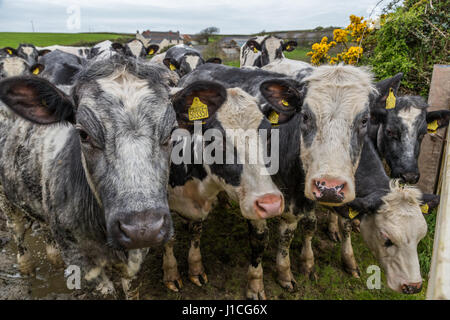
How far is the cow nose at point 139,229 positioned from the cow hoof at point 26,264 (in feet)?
9.65

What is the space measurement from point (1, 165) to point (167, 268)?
2.23 meters

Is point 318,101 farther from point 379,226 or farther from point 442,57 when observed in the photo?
point 442,57

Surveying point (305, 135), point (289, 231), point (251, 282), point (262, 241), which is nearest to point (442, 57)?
point (305, 135)

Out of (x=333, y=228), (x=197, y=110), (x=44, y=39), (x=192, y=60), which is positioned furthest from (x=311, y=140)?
(x=44, y=39)

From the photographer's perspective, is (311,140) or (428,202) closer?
(311,140)

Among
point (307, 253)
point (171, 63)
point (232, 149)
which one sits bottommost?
point (307, 253)

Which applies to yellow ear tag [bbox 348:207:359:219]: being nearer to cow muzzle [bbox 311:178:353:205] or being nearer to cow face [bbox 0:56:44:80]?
cow muzzle [bbox 311:178:353:205]

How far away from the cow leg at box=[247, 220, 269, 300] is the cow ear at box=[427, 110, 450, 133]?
10.3ft

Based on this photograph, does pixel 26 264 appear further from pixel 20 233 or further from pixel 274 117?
pixel 274 117

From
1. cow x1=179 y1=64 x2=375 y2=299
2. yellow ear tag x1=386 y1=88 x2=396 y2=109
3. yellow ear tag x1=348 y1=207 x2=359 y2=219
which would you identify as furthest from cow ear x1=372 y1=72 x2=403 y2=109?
yellow ear tag x1=348 y1=207 x2=359 y2=219

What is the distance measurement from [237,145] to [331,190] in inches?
36.7

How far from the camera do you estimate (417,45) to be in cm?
586

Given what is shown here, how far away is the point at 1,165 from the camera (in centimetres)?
309

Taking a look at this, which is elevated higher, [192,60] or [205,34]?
[205,34]
